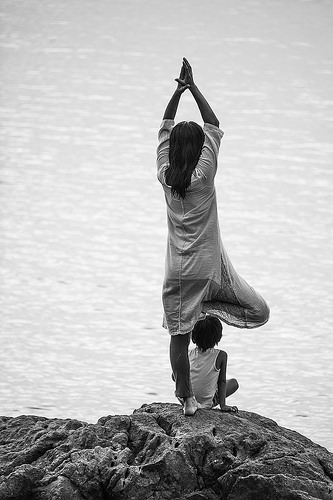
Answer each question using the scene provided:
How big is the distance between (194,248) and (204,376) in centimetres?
59

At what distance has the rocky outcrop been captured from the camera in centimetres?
548

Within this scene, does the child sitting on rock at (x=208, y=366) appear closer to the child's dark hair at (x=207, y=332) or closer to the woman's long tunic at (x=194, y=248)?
the child's dark hair at (x=207, y=332)

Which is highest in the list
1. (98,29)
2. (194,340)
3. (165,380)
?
(98,29)

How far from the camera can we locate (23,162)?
1369cm

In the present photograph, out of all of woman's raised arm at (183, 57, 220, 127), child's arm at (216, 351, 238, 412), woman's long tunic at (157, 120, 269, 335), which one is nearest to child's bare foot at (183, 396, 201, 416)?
child's arm at (216, 351, 238, 412)

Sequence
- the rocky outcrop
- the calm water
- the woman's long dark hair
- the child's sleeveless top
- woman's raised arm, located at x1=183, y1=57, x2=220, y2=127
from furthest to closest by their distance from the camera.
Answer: the calm water, the child's sleeveless top, woman's raised arm, located at x1=183, y1=57, x2=220, y2=127, the woman's long dark hair, the rocky outcrop

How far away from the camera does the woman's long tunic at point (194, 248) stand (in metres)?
5.77

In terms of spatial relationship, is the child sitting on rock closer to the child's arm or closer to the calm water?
the child's arm

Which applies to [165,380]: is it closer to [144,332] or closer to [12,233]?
[144,332]

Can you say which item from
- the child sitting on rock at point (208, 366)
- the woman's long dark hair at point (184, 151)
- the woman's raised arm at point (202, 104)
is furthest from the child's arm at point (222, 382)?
the woman's raised arm at point (202, 104)

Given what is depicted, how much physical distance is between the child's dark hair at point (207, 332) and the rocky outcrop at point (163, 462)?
300 mm

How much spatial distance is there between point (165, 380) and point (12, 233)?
333 cm

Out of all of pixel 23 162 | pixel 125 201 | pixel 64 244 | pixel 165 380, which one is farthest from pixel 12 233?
pixel 165 380

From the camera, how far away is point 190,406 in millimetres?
5859
